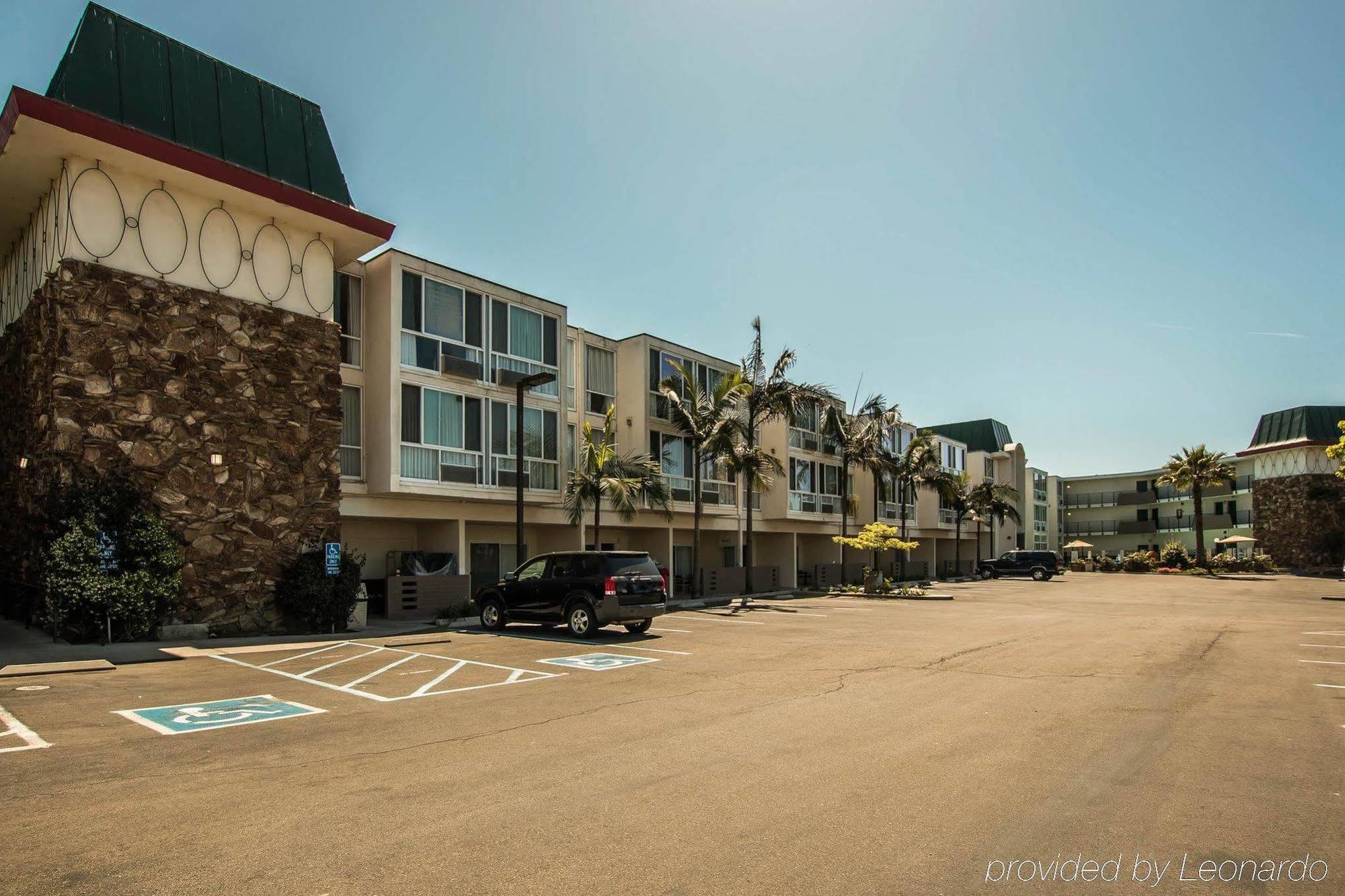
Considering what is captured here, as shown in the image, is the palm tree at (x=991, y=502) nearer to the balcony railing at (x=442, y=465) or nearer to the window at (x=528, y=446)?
the window at (x=528, y=446)

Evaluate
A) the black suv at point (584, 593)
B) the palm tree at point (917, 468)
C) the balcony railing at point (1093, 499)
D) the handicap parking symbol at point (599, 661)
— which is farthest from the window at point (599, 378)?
the balcony railing at point (1093, 499)

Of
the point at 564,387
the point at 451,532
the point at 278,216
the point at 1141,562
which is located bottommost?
the point at 1141,562

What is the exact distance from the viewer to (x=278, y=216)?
1783cm

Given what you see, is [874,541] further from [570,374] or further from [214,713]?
[214,713]

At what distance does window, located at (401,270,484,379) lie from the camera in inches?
829

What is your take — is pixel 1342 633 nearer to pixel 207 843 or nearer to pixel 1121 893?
pixel 1121 893

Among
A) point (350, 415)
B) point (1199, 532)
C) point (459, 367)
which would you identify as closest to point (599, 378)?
point (459, 367)

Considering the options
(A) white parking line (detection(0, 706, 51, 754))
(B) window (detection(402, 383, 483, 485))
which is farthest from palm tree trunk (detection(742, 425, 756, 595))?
(A) white parking line (detection(0, 706, 51, 754))

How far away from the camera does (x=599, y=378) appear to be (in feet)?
95.9

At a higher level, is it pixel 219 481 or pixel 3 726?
pixel 219 481

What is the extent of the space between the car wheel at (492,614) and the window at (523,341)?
718 centimetres

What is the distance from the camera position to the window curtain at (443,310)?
21.6 meters

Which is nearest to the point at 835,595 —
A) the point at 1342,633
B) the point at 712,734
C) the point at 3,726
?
the point at 1342,633

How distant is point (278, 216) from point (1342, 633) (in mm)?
24836
